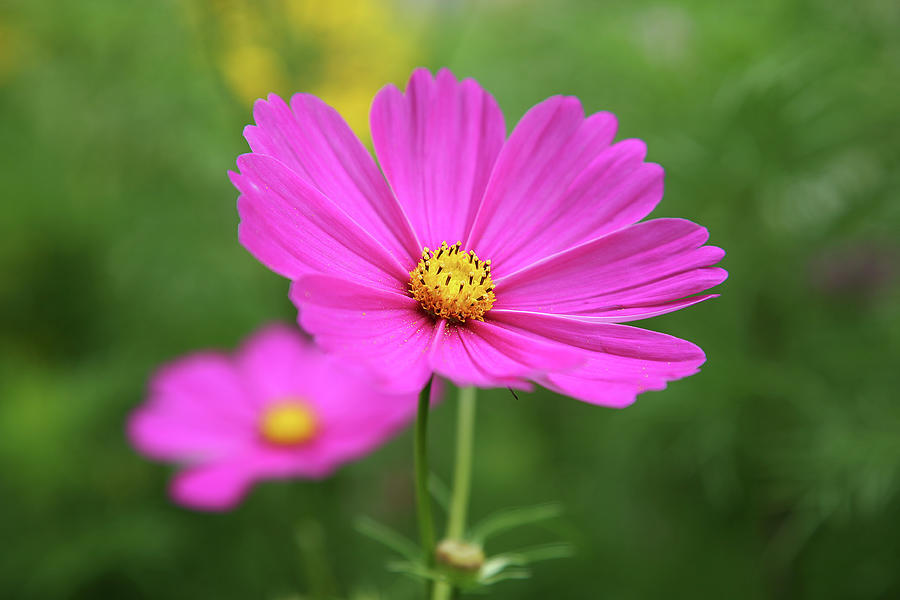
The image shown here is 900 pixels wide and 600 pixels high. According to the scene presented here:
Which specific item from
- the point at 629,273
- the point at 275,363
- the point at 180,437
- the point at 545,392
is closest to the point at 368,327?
the point at 629,273

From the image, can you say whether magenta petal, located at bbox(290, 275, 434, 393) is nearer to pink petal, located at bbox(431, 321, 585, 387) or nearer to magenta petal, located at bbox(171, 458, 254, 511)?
pink petal, located at bbox(431, 321, 585, 387)

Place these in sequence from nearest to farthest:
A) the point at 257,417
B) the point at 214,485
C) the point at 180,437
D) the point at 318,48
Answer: the point at 214,485
the point at 180,437
the point at 257,417
the point at 318,48

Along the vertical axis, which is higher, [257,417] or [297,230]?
[257,417]

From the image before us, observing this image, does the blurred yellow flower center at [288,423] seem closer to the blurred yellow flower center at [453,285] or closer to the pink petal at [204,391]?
the pink petal at [204,391]

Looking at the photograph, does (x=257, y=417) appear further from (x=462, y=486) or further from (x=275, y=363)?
(x=462, y=486)

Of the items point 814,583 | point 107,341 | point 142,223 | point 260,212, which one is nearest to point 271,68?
point 142,223

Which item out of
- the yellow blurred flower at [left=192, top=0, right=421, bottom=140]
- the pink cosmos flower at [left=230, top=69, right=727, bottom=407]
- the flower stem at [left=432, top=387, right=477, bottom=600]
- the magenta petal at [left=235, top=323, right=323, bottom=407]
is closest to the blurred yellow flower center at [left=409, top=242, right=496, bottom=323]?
the pink cosmos flower at [left=230, top=69, right=727, bottom=407]

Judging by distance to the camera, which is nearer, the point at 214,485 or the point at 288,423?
the point at 214,485
